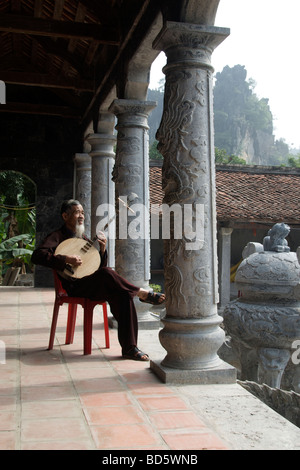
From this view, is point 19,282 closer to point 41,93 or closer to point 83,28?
point 41,93

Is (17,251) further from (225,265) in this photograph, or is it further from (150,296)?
(150,296)

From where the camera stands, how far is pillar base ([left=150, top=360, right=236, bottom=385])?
3449 mm

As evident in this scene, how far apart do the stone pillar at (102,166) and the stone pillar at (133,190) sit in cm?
203

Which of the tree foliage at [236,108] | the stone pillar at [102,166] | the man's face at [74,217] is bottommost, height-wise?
the man's face at [74,217]

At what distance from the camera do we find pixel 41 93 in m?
10.8

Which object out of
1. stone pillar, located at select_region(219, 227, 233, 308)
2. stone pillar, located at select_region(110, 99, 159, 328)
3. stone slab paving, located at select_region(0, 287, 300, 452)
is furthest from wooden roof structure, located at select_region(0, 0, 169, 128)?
stone pillar, located at select_region(219, 227, 233, 308)

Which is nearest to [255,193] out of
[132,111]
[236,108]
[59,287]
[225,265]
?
[225,265]

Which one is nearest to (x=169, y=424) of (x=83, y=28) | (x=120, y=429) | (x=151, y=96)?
(x=120, y=429)

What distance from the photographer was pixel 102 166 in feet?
25.9

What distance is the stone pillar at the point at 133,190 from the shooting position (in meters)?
5.57

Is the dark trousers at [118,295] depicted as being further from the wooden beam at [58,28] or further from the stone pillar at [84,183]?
the stone pillar at [84,183]

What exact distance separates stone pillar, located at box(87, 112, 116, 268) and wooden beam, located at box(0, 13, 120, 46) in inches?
66.9

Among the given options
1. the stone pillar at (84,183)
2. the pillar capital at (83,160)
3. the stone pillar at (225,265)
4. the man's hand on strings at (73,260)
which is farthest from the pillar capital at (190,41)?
the stone pillar at (225,265)
